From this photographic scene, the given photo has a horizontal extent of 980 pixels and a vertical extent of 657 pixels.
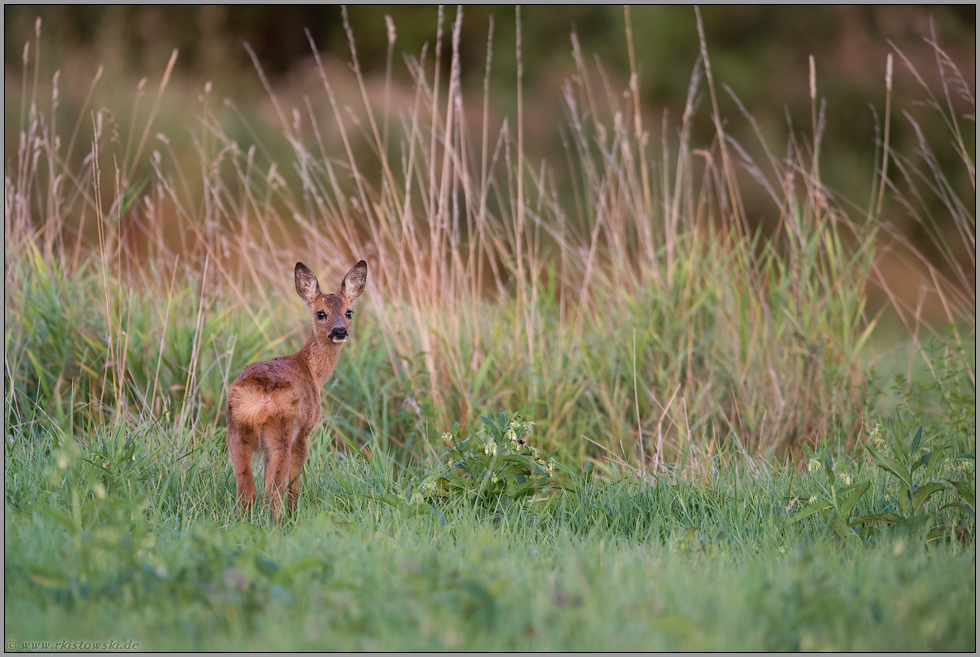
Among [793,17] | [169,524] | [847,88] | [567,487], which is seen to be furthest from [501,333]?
[793,17]

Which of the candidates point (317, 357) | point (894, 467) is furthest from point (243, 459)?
point (894, 467)

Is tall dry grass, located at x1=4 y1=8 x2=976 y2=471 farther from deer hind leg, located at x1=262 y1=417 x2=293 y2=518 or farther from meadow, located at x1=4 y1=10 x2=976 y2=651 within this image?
deer hind leg, located at x1=262 y1=417 x2=293 y2=518

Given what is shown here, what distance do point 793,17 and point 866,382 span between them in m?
9.79

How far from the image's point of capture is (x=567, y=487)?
3645 mm

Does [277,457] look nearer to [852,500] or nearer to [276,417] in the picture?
[276,417]

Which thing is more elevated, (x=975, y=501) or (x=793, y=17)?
(x=793, y=17)

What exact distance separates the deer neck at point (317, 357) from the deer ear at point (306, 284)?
0.52 ft

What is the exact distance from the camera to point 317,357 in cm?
359

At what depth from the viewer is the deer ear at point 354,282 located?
3613mm

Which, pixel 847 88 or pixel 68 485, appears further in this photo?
pixel 847 88

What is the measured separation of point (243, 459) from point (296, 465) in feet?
0.78

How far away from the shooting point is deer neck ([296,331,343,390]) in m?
3.57

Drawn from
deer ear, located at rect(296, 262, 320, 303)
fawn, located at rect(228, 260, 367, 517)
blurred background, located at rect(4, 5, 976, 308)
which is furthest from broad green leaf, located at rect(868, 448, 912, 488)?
blurred background, located at rect(4, 5, 976, 308)

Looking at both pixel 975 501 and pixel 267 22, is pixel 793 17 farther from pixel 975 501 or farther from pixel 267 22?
pixel 975 501
